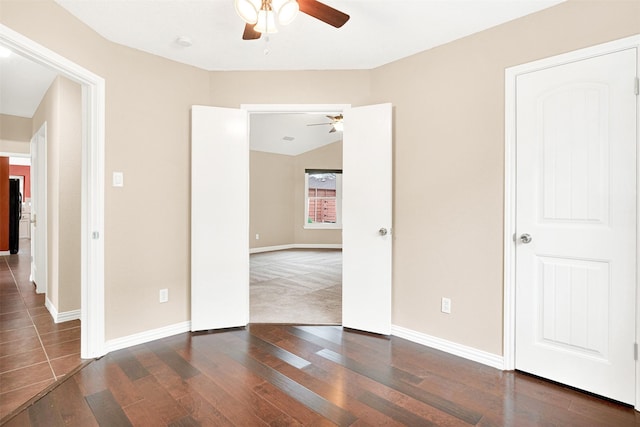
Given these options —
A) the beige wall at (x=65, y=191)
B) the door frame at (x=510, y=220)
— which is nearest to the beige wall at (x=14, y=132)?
the beige wall at (x=65, y=191)

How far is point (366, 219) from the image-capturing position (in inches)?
119

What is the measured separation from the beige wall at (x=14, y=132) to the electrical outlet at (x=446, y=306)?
617 centimetres

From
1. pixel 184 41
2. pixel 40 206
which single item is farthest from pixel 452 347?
pixel 40 206

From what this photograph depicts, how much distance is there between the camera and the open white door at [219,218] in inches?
118

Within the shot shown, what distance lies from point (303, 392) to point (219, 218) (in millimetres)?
1697

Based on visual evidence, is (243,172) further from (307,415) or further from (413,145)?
(307,415)

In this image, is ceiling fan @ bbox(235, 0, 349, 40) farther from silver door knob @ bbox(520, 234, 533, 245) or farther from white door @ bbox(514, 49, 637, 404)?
silver door knob @ bbox(520, 234, 533, 245)

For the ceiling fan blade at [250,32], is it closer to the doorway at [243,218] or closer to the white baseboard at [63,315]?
the doorway at [243,218]

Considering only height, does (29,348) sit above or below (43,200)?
below

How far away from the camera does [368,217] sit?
300 cm

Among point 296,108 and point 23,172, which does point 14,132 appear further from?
point 23,172

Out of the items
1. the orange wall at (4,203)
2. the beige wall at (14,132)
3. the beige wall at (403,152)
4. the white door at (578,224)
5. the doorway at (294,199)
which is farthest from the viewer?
the orange wall at (4,203)

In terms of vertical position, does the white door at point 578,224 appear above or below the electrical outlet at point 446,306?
above

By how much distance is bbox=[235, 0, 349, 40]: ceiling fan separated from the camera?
1.69 meters
